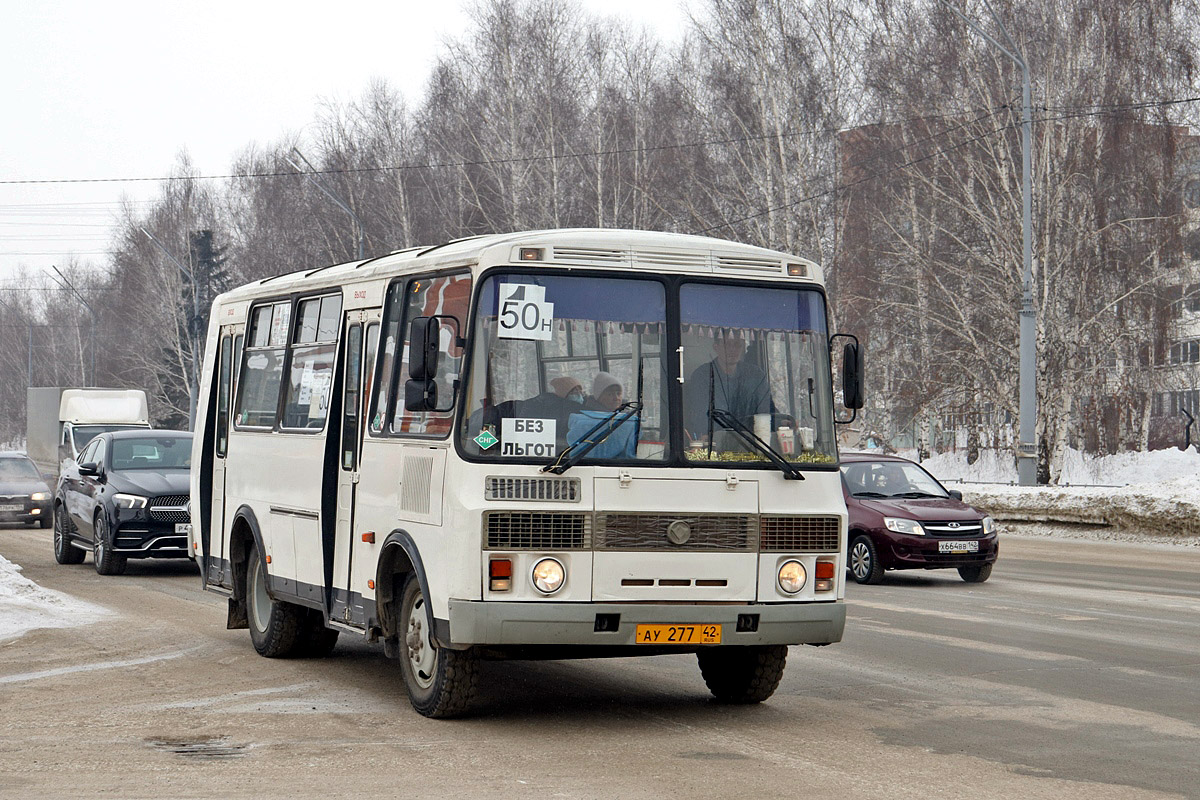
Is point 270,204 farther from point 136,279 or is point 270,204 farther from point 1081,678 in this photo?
point 1081,678

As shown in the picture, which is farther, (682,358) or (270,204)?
(270,204)

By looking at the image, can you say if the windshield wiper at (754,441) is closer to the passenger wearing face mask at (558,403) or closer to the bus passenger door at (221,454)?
the passenger wearing face mask at (558,403)

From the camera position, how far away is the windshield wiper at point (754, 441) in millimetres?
8750

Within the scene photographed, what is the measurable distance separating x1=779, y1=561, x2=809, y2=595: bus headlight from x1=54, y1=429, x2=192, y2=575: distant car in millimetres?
10598

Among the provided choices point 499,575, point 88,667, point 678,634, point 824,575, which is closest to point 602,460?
point 499,575

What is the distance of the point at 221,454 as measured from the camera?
12703 mm

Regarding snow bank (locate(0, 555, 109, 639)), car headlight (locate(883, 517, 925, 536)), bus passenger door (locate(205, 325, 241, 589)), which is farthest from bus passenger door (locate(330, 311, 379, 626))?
car headlight (locate(883, 517, 925, 536))

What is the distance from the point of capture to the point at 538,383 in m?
8.54

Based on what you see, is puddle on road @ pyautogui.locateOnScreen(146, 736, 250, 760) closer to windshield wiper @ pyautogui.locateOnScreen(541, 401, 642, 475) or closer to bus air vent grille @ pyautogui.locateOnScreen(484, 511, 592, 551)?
bus air vent grille @ pyautogui.locateOnScreen(484, 511, 592, 551)

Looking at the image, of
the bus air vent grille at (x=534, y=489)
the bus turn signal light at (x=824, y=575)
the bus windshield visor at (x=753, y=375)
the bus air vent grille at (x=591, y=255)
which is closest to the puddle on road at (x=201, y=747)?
the bus air vent grille at (x=534, y=489)

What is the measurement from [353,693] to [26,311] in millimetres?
134775

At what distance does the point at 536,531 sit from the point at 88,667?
4.31m

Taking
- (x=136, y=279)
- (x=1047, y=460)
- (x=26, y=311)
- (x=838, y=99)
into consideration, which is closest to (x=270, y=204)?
(x=136, y=279)

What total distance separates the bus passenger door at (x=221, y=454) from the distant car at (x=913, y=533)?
7874 mm
